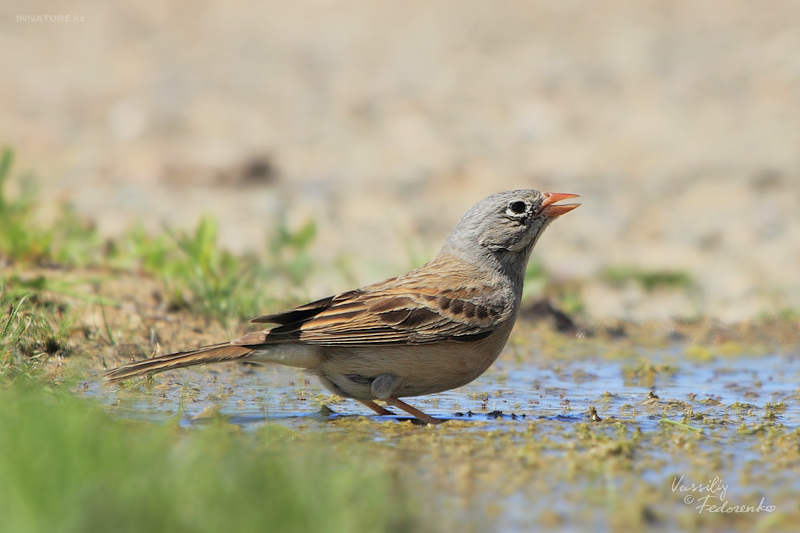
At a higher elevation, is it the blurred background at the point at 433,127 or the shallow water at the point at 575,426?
the blurred background at the point at 433,127

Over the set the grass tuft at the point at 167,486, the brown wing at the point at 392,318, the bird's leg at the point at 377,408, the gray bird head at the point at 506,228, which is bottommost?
the bird's leg at the point at 377,408

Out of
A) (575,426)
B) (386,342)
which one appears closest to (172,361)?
(386,342)

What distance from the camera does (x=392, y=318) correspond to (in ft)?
19.9

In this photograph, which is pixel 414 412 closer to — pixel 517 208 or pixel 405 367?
pixel 405 367

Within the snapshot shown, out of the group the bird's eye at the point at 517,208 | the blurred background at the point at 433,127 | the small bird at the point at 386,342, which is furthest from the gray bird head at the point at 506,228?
the blurred background at the point at 433,127

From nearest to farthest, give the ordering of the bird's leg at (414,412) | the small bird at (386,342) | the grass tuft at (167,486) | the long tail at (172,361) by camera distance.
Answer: the grass tuft at (167,486), the long tail at (172,361), the bird's leg at (414,412), the small bird at (386,342)

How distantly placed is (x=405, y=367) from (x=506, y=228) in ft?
4.51

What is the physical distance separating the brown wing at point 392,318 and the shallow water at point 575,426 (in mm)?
444

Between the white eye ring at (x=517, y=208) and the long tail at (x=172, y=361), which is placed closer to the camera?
the long tail at (x=172, y=361)

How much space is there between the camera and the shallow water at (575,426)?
3.90 metres

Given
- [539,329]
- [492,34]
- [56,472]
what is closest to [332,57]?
[492,34]

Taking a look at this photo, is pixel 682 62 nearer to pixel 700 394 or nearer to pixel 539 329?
pixel 539 329

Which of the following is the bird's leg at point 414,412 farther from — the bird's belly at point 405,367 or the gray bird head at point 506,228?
the gray bird head at point 506,228

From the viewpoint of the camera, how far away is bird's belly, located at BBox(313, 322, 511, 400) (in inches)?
235
